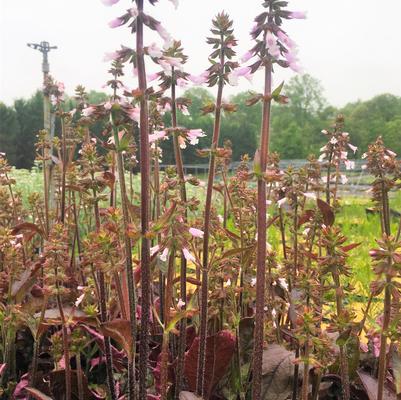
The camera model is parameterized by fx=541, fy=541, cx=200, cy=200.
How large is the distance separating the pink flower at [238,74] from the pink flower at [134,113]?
0.37 metres

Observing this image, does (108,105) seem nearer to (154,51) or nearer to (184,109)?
(154,51)

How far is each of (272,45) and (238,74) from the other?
0.49ft

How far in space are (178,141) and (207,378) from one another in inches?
35.7

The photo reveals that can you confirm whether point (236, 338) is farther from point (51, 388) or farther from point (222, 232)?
point (51, 388)

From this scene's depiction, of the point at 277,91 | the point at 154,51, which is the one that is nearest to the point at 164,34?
the point at 154,51

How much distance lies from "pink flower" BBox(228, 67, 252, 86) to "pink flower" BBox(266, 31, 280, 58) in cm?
10

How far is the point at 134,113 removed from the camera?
1.45 m

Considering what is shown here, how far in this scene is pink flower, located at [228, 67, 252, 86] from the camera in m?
1.64

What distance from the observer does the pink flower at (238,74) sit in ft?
5.37

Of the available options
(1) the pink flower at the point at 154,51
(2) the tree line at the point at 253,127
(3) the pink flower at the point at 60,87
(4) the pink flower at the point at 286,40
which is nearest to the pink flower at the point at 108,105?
(1) the pink flower at the point at 154,51

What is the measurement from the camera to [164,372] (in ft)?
5.60

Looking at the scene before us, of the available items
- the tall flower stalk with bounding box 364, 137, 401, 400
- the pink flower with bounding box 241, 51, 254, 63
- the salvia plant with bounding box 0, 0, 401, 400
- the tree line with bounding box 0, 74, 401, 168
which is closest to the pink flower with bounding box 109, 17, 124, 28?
the salvia plant with bounding box 0, 0, 401, 400

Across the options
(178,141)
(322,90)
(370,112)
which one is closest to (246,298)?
(178,141)

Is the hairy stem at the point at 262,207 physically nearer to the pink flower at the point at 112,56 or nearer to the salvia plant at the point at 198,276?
the salvia plant at the point at 198,276
